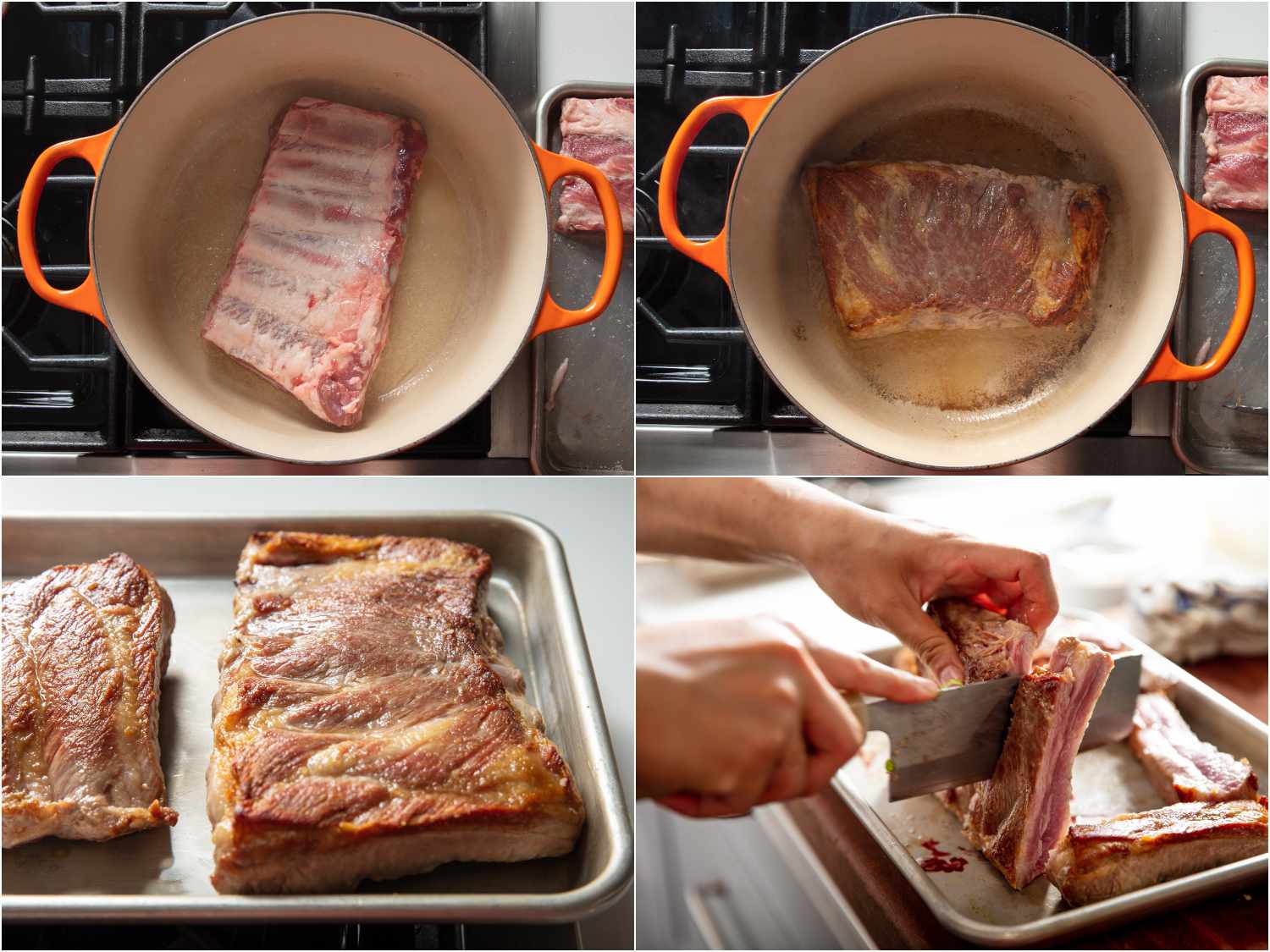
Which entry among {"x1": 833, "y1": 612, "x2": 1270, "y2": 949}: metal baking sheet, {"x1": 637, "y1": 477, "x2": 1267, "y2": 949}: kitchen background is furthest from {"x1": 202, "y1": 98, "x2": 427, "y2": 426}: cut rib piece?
{"x1": 833, "y1": 612, "x2": 1270, "y2": 949}: metal baking sheet

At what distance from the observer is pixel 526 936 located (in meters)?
0.95

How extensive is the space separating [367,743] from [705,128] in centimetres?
84

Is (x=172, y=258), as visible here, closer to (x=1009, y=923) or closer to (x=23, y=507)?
(x=23, y=507)

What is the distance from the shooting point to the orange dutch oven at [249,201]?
101 cm

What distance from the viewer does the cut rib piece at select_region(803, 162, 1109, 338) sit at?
3.58 ft

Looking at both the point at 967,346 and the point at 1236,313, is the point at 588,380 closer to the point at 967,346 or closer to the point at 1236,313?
the point at 967,346

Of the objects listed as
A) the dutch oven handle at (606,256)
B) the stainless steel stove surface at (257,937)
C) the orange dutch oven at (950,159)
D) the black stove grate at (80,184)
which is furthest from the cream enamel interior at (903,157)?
the stainless steel stove surface at (257,937)

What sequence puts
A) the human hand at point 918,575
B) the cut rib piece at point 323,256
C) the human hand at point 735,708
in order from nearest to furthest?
the human hand at point 735,708 < the human hand at point 918,575 < the cut rib piece at point 323,256

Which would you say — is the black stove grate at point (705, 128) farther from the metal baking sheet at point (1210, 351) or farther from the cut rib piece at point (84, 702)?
the cut rib piece at point (84, 702)

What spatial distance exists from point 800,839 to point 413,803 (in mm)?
390

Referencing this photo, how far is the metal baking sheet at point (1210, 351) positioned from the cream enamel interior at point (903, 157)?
Result: 0.13 metres

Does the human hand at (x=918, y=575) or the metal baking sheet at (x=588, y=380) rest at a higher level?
the metal baking sheet at (x=588, y=380)

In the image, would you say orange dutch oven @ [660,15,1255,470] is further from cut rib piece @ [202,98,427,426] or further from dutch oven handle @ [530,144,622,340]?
cut rib piece @ [202,98,427,426]

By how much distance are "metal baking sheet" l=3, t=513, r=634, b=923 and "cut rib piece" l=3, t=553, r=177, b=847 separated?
39 millimetres
